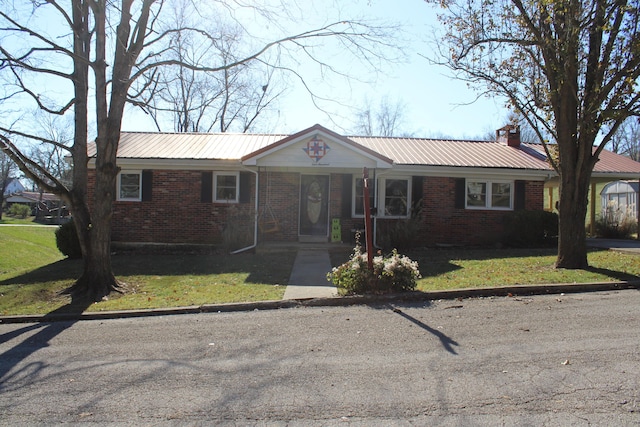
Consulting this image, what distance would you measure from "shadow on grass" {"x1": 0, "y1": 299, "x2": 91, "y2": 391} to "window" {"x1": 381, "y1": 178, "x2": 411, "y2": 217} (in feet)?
30.6

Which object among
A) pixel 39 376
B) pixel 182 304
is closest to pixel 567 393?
pixel 39 376

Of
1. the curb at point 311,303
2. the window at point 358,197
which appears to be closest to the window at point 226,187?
the window at point 358,197

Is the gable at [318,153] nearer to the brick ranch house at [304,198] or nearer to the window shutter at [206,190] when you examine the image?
the brick ranch house at [304,198]

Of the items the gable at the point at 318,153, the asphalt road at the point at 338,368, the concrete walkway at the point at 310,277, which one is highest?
the gable at the point at 318,153

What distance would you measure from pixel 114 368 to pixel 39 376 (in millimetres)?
690

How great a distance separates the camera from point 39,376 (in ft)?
14.6

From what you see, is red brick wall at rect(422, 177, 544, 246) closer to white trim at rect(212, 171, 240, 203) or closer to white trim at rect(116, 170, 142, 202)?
white trim at rect(212, 171, 240, 203)

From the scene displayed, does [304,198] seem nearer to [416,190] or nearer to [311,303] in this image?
[416,190]

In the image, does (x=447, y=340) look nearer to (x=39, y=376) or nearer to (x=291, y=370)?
(x=291, y=370)

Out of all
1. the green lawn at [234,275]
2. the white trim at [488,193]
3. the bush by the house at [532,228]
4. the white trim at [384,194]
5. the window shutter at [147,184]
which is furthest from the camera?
the white trim at [488,193]

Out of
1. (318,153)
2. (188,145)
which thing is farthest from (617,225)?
(188,145)

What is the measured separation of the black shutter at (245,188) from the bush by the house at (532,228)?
8240mm

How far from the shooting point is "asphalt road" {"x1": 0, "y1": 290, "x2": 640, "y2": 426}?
3488mm

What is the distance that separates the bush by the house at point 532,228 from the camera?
13.7 metres
